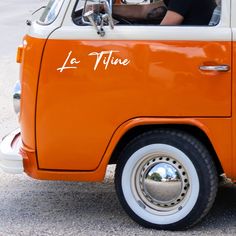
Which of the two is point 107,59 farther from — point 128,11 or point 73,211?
point 73,211

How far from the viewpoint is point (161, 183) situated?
4.65 metres

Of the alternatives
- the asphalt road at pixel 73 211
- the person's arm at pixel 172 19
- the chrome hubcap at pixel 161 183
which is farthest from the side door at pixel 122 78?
the asphalt road at pixel 73 211

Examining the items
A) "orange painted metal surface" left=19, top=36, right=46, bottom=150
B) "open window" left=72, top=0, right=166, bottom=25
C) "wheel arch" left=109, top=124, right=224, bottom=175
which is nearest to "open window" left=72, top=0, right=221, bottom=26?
"open window" left=72, top=0, right=166, bottom=25

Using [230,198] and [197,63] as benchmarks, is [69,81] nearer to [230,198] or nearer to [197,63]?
[197,63]

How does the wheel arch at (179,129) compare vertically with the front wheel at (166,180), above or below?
above

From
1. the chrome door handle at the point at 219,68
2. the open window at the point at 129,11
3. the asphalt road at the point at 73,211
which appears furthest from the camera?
the asphalt road at the point at 73,211

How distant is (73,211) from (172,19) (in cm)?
169

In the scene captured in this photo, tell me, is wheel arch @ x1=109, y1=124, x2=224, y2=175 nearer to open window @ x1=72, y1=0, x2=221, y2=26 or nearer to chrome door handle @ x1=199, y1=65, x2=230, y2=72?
chrome door handle @ x1=199, y1=65, x2=230, y2=72

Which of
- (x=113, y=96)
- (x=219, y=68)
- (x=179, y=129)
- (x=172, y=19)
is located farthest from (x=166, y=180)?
(x=172, y=19)

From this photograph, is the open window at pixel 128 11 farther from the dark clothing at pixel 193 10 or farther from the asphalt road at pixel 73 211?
the asphalt road at pixel 73 211

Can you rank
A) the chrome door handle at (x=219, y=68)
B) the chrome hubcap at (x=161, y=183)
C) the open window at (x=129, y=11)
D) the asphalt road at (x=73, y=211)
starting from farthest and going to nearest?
the asphalt road at (x=73, y=211) < the chrome hubcap at (x=161, y=183) < the open window at (x=129, y=11) < the chrome door handle at (x=219, y=68)

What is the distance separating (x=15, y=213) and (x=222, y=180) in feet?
5.74

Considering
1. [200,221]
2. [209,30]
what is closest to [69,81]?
[209,30]

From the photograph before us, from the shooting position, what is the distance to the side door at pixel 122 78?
4.38m
